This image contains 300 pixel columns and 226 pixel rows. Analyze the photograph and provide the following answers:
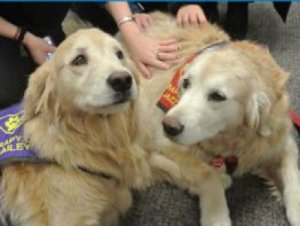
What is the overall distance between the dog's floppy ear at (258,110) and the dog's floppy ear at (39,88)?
1.71 ft

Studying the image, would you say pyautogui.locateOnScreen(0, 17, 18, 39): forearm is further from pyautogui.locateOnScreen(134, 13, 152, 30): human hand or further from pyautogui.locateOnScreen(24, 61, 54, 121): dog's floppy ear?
pyautogui.locateOnScreen(24, 61, 54, 121): dog's floppy ear

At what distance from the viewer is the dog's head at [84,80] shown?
1.20m

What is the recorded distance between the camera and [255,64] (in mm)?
1397

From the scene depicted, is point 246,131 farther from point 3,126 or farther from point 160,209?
point 3,126

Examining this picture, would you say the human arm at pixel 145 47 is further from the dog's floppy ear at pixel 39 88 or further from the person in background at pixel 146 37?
the dog's floppy ear at pixel 39 88

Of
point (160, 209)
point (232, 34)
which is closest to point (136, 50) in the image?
point (160, 209)

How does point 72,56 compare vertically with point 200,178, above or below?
above

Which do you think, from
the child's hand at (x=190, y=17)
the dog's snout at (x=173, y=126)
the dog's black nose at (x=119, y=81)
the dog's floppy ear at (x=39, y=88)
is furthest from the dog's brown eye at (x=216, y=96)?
the child's hand at (x=190, y=17)

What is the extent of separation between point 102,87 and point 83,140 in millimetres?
200

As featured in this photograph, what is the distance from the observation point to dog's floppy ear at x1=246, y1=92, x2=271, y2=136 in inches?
52.9

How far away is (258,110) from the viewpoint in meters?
1.36

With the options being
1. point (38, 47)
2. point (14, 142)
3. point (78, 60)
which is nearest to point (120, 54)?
point (78, 60)

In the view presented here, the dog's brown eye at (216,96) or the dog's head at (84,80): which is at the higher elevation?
the dog's head at (84,80)

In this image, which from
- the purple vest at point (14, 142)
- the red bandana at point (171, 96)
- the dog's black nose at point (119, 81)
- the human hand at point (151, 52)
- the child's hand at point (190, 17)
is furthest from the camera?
the child's hand at point (190, 17)
